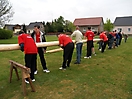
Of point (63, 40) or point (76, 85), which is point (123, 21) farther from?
point (76, 85)

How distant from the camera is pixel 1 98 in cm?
450

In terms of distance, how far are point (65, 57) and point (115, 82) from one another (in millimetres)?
2228

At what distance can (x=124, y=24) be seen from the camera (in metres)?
56.4

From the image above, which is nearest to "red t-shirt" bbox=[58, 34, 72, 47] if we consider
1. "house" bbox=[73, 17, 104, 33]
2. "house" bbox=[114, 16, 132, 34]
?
"house" bbox=[73, 17, 104, 33]

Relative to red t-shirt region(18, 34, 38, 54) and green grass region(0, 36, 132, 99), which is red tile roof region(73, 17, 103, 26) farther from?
red t-shirt region(18, 34, 38, 54)

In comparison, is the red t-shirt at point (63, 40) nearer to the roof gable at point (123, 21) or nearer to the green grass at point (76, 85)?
the green grass at point (76, 85)

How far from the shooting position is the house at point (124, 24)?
56031 millimetres

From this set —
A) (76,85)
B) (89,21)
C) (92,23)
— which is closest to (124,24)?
(92,23)

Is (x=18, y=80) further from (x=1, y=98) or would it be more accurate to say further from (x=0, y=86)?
(x=1, y=98)

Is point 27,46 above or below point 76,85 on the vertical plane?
above

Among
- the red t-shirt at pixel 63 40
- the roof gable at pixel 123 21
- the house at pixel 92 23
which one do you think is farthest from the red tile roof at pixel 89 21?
the red t-shirt at pixel 63 40

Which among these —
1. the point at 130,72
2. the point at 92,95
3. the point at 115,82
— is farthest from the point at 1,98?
the point at 130,72

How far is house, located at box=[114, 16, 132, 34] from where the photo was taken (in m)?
56.0

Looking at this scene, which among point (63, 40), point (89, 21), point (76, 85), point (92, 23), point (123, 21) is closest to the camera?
point (76, 85)
